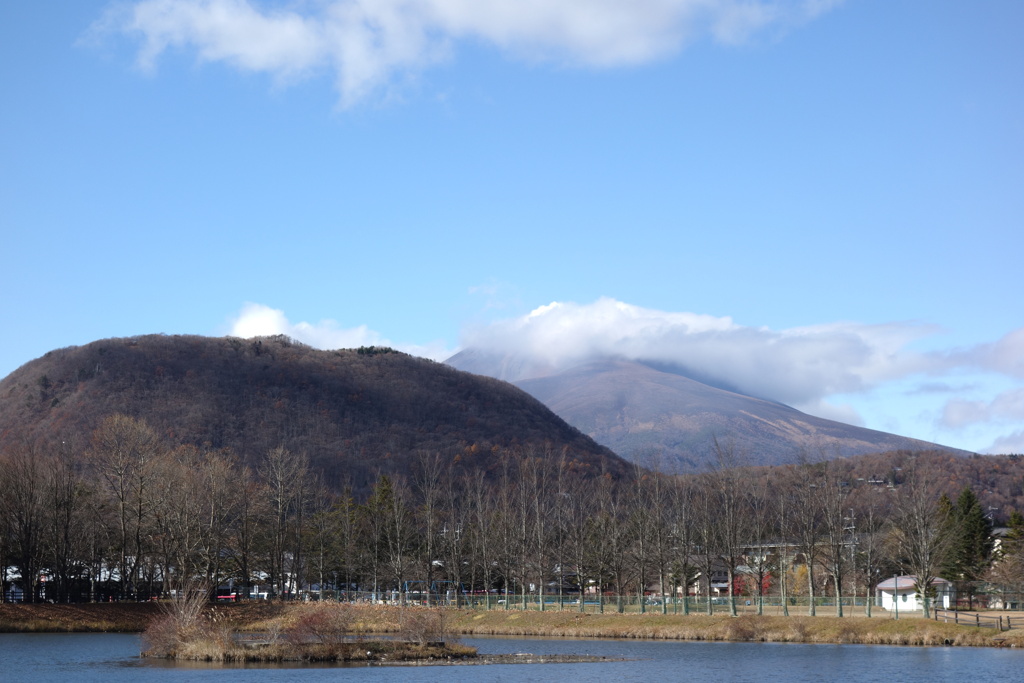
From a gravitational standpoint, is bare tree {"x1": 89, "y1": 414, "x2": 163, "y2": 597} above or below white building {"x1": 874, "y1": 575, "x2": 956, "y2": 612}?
above

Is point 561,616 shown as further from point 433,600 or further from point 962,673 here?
point 962,673

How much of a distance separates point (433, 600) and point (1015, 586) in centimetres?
4724

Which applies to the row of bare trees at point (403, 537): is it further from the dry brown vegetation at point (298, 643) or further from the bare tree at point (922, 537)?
the dry brown vegetation at point (298, 643)

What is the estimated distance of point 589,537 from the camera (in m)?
95.3

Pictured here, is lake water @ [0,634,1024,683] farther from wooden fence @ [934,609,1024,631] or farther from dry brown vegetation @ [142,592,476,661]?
wooden fence @ [934,609,1024,631]

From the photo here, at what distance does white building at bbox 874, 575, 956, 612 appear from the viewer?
265 ft

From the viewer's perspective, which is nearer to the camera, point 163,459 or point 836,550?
point 836,550

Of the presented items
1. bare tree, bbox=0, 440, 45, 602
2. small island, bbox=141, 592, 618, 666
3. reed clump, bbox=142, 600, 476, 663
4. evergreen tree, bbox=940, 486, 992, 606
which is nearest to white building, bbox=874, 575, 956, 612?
evergreen tree, bbox=940, 486, 992, 606

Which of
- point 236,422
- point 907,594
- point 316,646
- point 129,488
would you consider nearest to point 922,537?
point 907,594

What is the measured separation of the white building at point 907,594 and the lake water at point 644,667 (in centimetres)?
2747

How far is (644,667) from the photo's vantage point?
Answer: 4697 cm

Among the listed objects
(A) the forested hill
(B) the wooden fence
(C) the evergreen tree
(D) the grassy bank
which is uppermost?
(A) the forested hill

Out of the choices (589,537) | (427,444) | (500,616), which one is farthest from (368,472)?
(500,616)

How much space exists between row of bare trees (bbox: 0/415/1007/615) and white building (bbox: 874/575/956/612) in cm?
175
